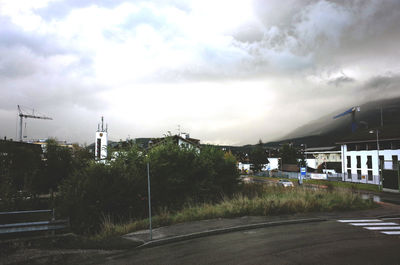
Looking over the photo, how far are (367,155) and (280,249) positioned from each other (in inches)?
2300

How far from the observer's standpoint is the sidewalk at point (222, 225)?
8570 millimetres

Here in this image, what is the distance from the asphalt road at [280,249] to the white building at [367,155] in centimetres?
4241

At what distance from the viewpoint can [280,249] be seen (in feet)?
24.0

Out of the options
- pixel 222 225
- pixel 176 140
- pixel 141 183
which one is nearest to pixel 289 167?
pixel 176 140

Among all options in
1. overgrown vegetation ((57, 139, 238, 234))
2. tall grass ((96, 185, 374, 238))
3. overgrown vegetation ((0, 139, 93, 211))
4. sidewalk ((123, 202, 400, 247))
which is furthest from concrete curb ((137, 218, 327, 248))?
overgrown vegetation ((0, 139, 93, 211))

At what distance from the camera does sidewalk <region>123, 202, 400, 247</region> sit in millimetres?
8570

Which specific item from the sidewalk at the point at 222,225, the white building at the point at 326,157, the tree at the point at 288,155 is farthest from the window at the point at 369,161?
the white building at the point at 326,157

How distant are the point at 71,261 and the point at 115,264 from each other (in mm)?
1258

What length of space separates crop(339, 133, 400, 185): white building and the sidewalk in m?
38.3

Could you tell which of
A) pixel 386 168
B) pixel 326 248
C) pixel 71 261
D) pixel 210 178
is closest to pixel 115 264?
pixel 71 261

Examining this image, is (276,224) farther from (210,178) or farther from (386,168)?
(386,168)

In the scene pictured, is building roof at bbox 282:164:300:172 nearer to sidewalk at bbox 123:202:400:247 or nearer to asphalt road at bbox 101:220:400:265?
sidewalk at bbox 123:202:400:247

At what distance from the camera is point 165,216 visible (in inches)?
428

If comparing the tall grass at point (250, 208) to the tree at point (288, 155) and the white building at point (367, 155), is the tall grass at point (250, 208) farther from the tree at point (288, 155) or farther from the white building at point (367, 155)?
the tree at point (288, 155)
